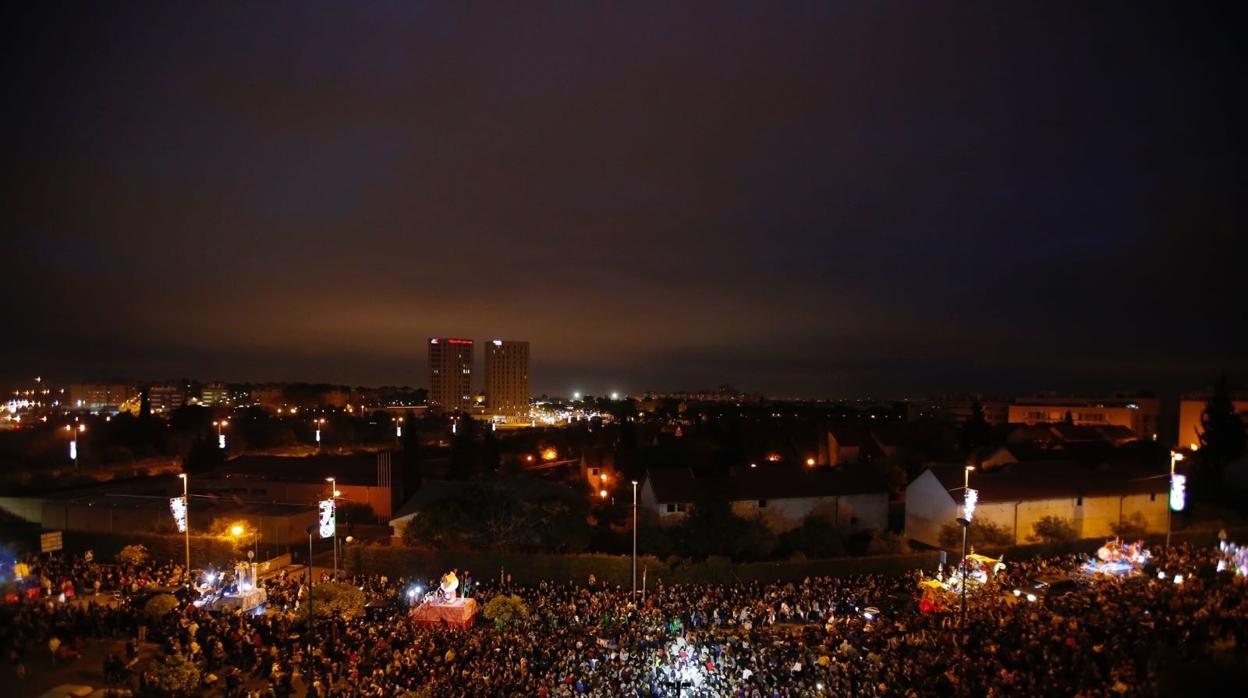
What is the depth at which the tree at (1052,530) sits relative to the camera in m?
27.0

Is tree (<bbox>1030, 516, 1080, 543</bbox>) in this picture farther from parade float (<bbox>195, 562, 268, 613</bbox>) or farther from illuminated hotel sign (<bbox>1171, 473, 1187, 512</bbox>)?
parade float (<bbox>195, 562, 268, 613</bbox>)

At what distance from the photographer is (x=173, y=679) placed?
1391 cm

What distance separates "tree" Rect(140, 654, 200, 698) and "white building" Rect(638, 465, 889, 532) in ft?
58.4

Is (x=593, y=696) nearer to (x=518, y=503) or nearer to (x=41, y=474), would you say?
(x=518, y=503)

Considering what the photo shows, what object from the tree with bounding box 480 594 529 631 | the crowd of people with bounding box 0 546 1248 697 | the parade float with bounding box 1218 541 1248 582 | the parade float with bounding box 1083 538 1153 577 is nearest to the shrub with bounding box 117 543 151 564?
the crowd of people with bounding box 0 546 1248 697

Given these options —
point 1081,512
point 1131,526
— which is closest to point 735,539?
point 1081,512

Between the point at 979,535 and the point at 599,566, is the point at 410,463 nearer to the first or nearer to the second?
the point at 599,566

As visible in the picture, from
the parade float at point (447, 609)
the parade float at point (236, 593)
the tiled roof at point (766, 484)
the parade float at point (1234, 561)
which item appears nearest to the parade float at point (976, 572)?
the parade float at point (1234, 561)

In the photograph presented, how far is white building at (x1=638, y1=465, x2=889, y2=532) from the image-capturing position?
2950 centimetres

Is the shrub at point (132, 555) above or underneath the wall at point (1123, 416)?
above

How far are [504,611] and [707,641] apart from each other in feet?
18.1

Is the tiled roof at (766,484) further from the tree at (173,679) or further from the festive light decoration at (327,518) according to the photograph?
the tree at (173,679)

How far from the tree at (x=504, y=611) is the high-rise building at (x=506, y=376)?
167348 mm

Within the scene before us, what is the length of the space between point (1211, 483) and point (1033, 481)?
14.9m
